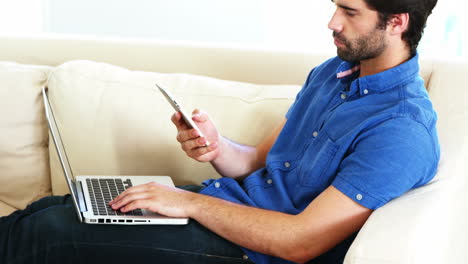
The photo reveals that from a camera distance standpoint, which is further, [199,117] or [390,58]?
[199,117]

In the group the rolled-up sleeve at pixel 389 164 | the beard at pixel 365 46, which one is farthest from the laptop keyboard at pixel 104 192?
the beard at pixel 365 46

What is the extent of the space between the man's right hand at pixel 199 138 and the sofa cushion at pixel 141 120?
0.54 feet

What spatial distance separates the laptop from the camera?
145 cm

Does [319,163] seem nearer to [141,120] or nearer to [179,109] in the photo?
[179,109]

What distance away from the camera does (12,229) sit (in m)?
1.48

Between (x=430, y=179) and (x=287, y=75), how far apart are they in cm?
76

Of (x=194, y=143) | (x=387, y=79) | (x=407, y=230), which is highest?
(x=387, y=79)

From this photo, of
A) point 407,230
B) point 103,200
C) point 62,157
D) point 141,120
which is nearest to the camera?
point 407,230

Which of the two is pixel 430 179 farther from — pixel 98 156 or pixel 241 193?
pixel 98 156

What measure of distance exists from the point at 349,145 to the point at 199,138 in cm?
39

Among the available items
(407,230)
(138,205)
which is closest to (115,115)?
(138,205)

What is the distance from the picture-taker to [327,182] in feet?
4.86

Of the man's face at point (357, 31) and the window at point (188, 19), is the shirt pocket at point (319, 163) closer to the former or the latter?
the man's face at point (357, 31)

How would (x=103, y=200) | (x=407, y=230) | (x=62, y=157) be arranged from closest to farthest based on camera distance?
(x=407, y=230), (x=103, y=200), (x=62, y=157)
